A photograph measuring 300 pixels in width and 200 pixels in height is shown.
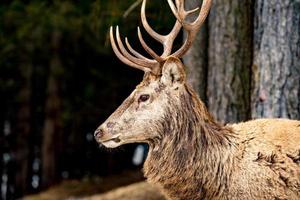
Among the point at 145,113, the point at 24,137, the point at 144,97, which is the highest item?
the point at 144,97

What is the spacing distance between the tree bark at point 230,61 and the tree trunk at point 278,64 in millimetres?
261

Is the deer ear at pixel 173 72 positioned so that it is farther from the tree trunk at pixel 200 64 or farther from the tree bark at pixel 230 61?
the tree trunk at pixel 200 64

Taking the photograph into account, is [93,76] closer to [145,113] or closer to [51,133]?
[51,133]

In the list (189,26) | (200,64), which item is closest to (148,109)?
(189,26)

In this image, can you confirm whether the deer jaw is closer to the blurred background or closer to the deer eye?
the deer eye

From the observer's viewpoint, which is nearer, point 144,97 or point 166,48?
point 144,97

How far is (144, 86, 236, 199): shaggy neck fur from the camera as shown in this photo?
629cm

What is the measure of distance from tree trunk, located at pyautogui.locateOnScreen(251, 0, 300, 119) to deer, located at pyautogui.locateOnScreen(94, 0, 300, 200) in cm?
194

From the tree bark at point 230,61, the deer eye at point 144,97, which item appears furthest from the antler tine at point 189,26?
the tree bark at point 230,61

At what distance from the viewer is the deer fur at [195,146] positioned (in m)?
6.17

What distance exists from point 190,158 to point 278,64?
249cm

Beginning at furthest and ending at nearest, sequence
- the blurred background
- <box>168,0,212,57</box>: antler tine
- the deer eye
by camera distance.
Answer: the blurred background
<box>168,0,212,57</box>: antler tine
the deer eye

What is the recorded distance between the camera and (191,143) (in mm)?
6324

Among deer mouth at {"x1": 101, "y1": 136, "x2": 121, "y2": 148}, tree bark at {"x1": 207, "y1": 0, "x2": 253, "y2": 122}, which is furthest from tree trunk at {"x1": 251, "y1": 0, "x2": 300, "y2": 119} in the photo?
deer mouth at {"x1": 101, "y1": 136, "x2": 121, "y2": 148}
